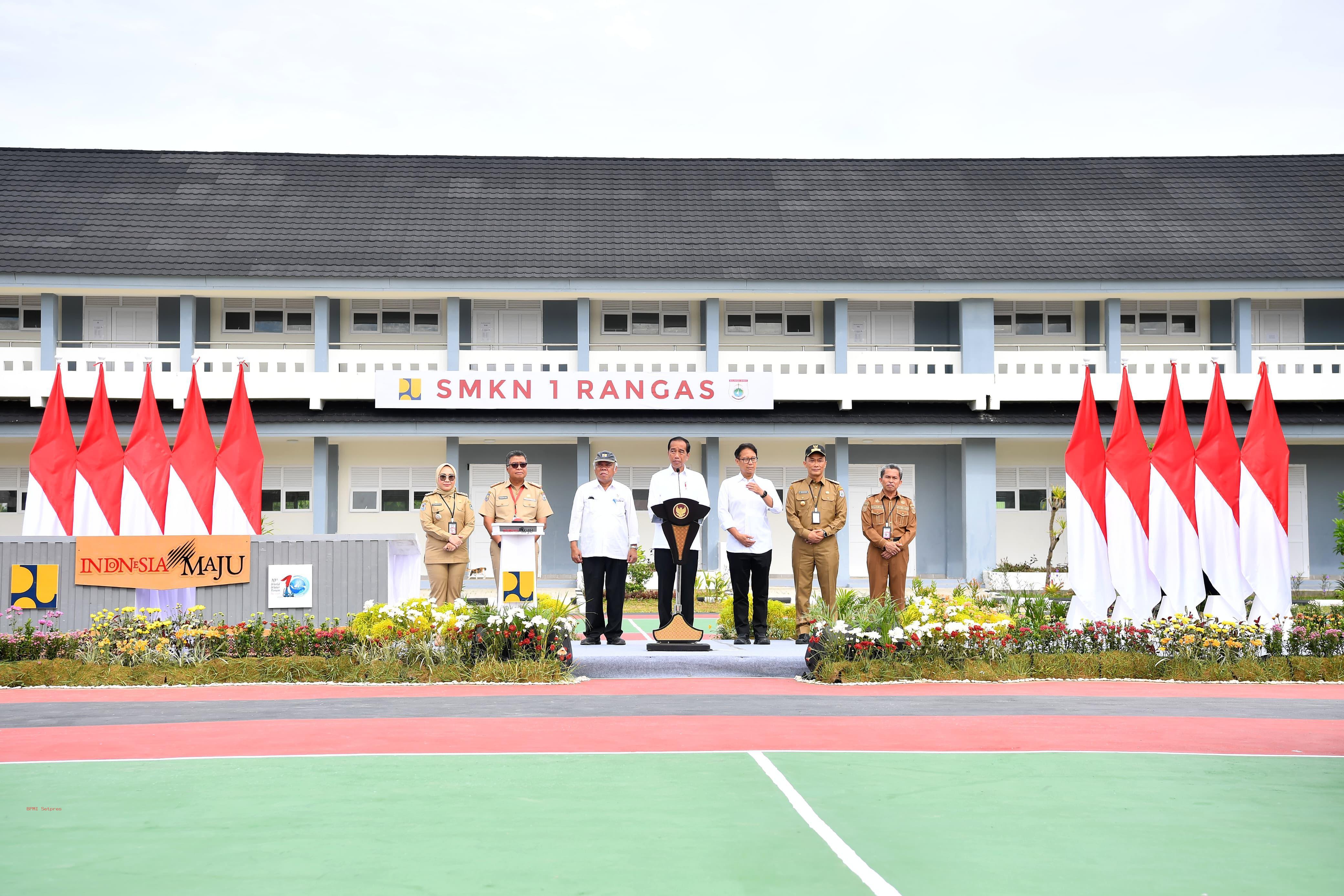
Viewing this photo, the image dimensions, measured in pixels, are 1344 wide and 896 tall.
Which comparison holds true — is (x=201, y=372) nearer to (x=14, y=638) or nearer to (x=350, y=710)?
(x=14, y=638)

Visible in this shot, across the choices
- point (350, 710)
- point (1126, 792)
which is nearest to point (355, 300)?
point (350, 710)

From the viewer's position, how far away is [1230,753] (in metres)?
8.03

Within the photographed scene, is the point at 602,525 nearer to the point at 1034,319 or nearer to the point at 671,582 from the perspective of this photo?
the point at 671,582

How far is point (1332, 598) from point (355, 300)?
22.2 metres

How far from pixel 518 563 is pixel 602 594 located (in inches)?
38.1

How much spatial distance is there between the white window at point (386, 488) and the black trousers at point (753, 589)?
18330mm

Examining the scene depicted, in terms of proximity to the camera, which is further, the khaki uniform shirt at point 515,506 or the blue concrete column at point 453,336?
the blue concrete column at point 453,336

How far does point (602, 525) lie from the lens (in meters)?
13.1

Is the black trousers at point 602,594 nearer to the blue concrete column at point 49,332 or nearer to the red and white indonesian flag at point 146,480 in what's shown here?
the red and white indonesian flag at point 146,480

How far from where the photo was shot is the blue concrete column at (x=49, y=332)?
28.9 metres

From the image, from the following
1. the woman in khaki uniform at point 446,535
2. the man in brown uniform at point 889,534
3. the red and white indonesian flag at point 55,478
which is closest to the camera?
the man in brown uniform at point 889,534

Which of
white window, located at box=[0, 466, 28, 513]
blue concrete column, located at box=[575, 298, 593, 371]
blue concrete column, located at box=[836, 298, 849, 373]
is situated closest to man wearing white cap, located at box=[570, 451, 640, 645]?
blue concrete column, located at box=[575, 298, 593, 371]

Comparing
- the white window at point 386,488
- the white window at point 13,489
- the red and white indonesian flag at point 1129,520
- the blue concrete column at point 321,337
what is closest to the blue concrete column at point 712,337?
the white window at point 386,488

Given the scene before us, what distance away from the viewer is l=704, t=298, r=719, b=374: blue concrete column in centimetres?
2975
